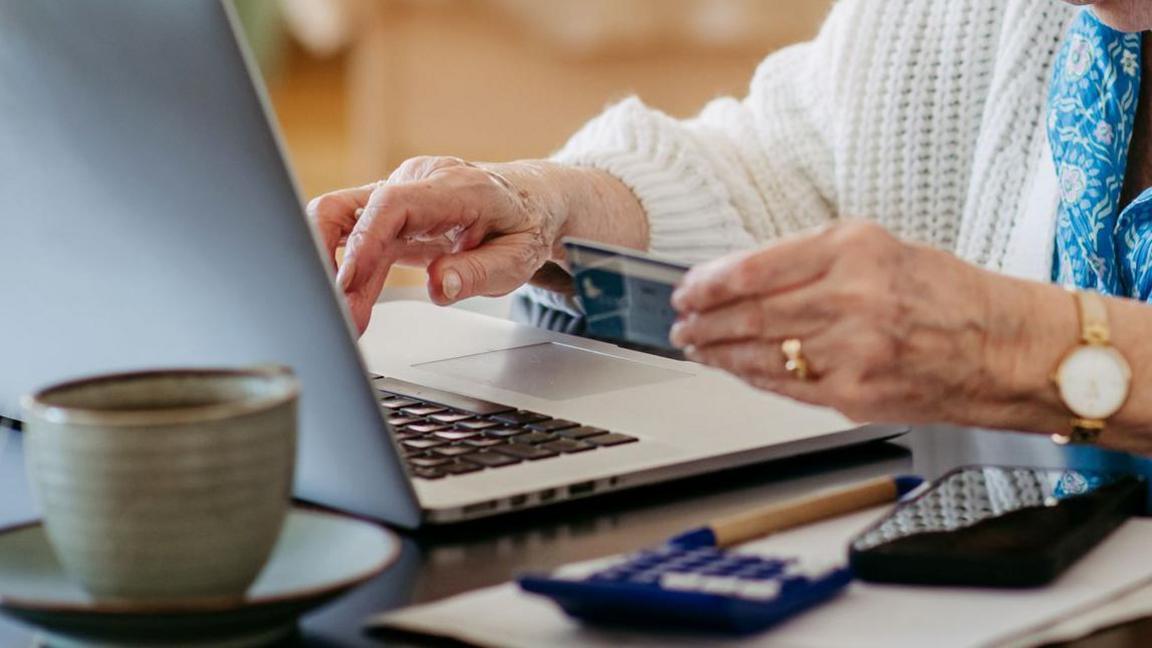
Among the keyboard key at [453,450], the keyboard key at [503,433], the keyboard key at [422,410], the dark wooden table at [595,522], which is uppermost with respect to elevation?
the keyboard key at [453,450]

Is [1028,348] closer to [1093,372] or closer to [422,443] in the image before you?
[1093,372]

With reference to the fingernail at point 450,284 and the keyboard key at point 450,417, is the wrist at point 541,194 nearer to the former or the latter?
the fingernail at point 450,284

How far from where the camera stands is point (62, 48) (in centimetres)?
64

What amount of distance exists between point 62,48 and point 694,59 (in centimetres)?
253

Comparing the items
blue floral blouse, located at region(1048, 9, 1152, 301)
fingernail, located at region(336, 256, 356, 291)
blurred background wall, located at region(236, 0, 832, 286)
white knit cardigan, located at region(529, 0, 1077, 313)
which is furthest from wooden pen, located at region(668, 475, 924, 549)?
blurred background wall, located at region(236, 0, 832, 286)

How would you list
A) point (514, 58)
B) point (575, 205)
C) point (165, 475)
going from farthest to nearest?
point (514, 58)
point (575, 205)
point (165, 475)

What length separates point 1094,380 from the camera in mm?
703

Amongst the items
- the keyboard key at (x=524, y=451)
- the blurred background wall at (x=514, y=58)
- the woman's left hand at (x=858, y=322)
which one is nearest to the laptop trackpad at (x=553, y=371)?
the keyboard key at (x=524, y=451)

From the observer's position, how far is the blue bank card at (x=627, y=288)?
679 millimetres

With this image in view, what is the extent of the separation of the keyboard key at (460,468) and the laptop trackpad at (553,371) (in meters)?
0.15

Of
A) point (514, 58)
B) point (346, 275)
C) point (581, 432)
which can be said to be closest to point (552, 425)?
point (581, 432)

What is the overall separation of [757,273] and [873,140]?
0.85 m

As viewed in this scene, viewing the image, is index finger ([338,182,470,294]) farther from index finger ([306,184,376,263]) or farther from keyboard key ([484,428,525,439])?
keyboard key ([484,428,525,439])

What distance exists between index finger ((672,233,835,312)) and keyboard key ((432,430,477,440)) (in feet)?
0.54
